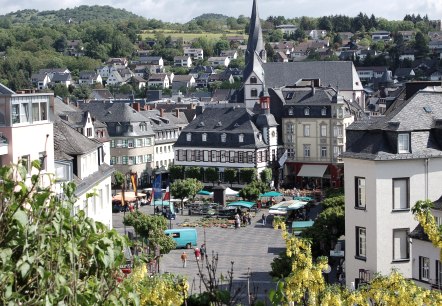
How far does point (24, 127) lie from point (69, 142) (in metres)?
9.04

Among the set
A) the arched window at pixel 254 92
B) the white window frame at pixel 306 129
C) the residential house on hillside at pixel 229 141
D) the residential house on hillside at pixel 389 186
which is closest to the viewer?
the residential house on hillside at pixel 389 186

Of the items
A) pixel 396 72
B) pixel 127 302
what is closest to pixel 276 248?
pixel 127 302

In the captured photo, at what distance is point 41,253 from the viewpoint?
901 cm

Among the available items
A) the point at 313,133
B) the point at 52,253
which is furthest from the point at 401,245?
the point at 313,133

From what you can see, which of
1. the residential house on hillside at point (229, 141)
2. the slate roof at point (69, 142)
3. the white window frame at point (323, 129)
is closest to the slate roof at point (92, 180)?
the slate roof at point (69, 142)

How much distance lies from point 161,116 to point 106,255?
8893cm

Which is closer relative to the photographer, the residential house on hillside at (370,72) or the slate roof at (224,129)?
the slate roof at (224,129)

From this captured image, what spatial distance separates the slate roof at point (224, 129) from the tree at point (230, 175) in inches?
87.4

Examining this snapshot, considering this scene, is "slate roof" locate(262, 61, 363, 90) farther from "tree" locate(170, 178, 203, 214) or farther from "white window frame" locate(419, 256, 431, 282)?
"white window frame" locate(419, 256, 431, 282)

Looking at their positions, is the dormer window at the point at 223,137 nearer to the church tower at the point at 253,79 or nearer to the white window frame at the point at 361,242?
the church tower at the point at 253,79

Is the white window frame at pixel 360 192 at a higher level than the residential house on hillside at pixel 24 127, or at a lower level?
lower

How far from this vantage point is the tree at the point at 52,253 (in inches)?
344

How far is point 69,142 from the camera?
34969 mm

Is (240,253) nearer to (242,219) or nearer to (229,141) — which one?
(242,219)
